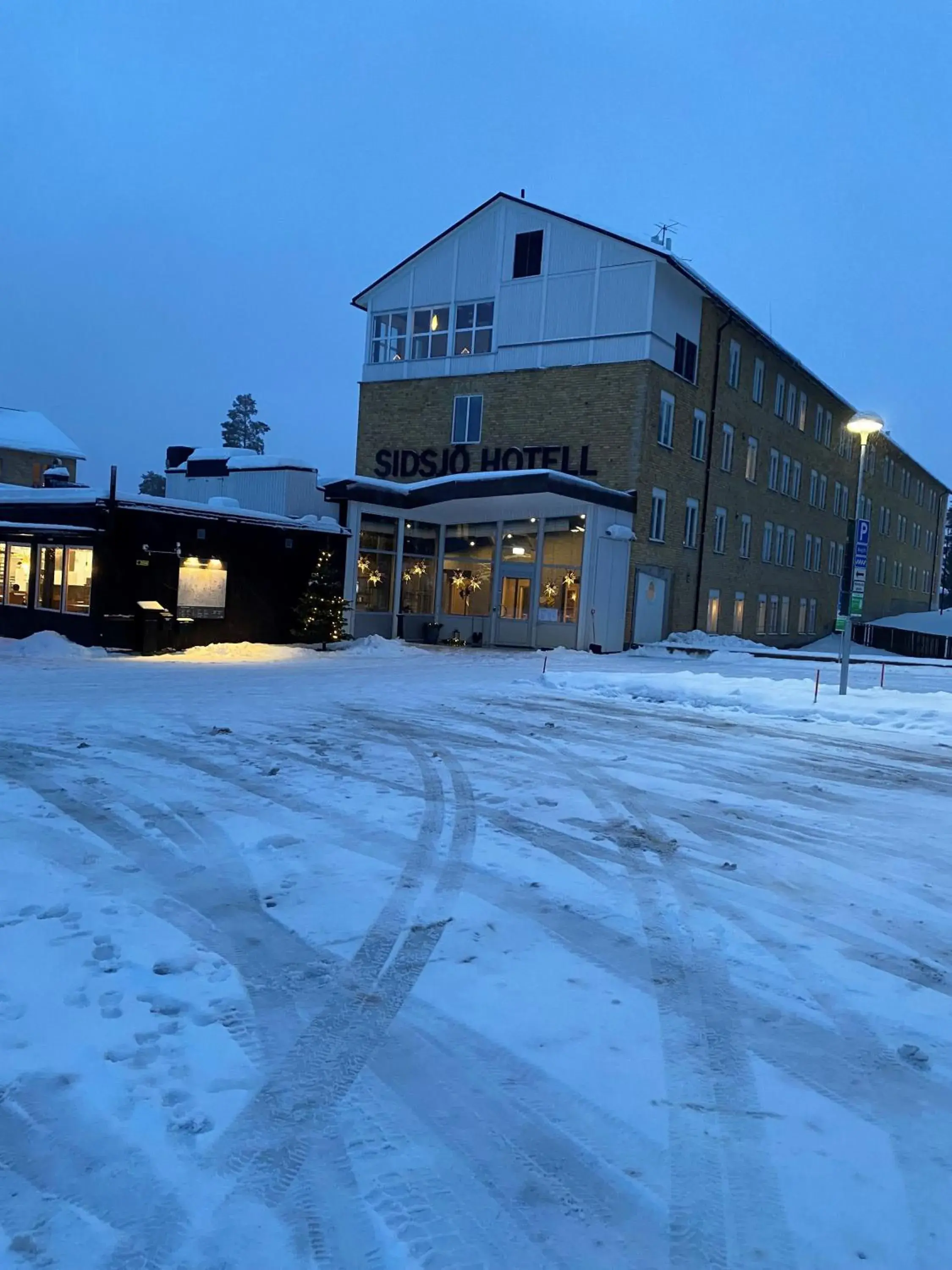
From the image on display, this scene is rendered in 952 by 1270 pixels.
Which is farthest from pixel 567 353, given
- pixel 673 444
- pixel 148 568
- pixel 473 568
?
pixel 148 568

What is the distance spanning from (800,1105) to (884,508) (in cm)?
5894

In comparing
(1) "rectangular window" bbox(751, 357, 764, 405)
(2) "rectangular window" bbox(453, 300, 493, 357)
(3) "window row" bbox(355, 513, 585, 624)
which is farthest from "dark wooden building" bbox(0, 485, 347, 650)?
(1) "rectangular window" bbox(751, 357, 764, 405)

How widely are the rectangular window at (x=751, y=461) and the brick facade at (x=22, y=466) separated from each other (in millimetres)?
39526

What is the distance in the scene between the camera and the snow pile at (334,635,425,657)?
23.5m

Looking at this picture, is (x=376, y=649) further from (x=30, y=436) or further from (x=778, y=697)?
(x=30, y=436)

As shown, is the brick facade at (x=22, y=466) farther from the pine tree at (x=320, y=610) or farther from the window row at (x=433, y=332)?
the pine tree at (x=320, y=610)

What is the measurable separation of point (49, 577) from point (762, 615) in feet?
90.6

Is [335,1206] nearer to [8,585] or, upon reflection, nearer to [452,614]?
[8,585]

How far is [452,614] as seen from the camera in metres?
29.3

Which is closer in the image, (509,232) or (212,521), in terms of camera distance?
(212,521)

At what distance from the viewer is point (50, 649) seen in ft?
65.1

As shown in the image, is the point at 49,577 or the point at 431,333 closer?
the point at 49,577

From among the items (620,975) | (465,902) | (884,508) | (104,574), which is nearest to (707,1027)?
(620,975)

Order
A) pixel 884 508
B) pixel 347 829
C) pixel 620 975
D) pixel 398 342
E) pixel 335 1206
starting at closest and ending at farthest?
pixel 335 1206, pixel 620 975, pixel 347 829, pixel 398 342, pixel 884 508
